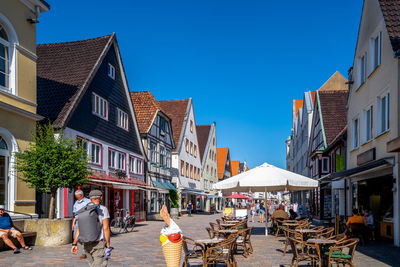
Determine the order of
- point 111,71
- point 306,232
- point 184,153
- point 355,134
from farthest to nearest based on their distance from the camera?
1. point 184,153
2. point 111,71
3. point 355,134
4. point 306,232

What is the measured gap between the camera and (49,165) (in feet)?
45.7

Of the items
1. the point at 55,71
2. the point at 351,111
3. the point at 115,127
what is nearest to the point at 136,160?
→ the point at 115,127

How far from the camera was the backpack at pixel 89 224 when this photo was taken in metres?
6.36

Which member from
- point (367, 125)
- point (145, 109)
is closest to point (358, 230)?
point (367, 125)

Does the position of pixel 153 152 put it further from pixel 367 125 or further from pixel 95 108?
pixel 367 125

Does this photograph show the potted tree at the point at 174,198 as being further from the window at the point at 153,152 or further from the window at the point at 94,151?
the window at the point at 94,151

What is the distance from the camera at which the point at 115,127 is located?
960 inches

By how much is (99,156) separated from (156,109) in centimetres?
1060

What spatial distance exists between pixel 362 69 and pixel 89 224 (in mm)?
16096

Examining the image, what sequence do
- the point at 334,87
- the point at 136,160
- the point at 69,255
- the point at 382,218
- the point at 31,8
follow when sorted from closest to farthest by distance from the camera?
the point at 69,255 → the point at 31,8 → the point at 382,218 → the point at 136,160 → the point at 334,87

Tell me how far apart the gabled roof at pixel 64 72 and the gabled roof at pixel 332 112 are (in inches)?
647

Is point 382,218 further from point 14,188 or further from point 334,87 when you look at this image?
point 334,87

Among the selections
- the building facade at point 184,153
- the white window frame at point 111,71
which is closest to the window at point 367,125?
the white window frame at point 111,71

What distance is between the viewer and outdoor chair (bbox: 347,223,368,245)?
566 inches
